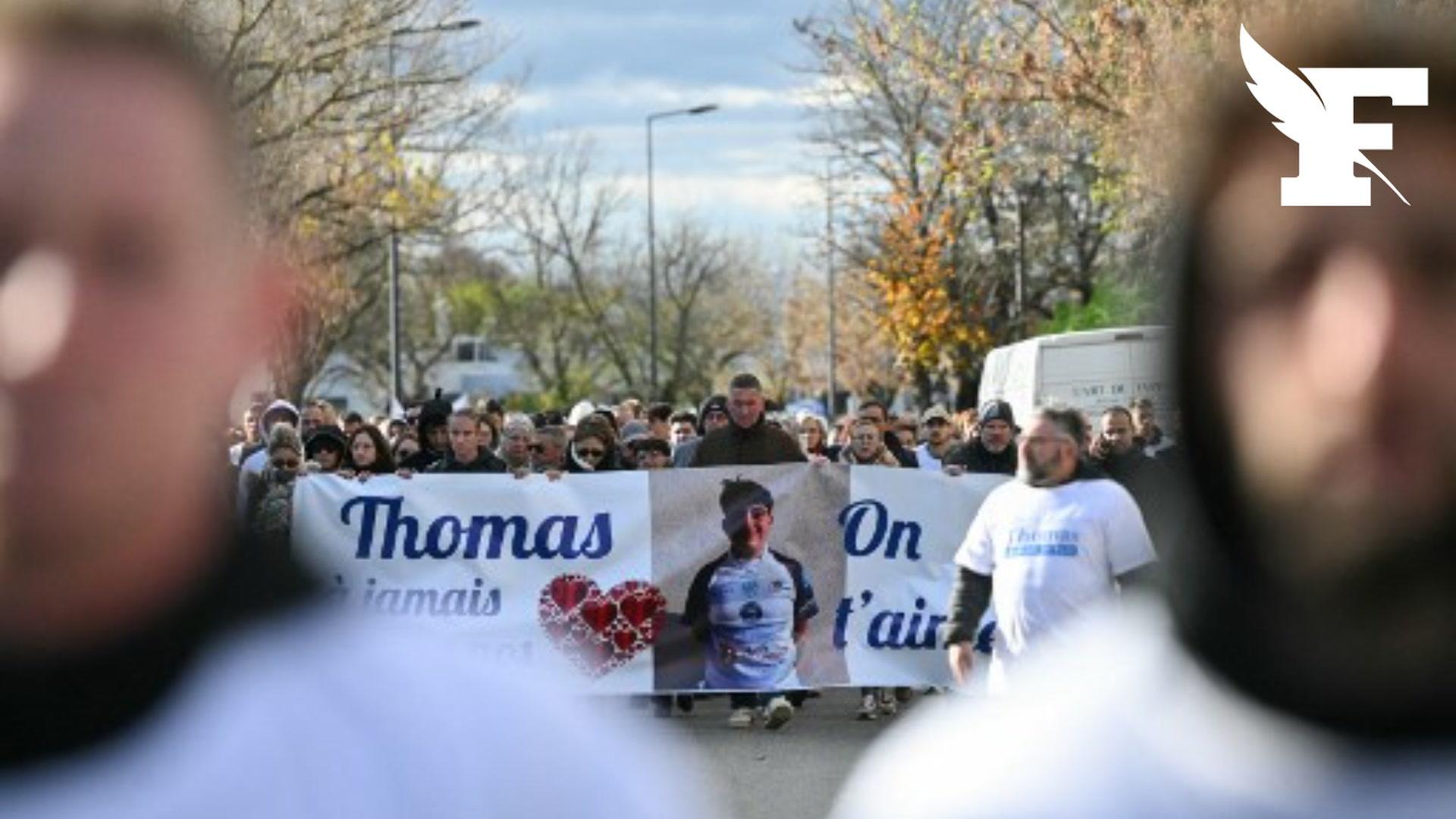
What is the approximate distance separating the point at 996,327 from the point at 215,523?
5862cm

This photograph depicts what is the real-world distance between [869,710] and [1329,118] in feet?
50.7

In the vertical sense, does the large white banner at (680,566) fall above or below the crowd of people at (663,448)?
below

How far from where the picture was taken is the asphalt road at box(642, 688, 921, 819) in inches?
522

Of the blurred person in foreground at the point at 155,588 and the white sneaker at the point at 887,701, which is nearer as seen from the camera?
the blurred person in foreground at the point at 155,588

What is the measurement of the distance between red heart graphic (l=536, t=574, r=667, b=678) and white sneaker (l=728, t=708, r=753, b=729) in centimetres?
61

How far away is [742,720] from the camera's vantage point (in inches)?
655

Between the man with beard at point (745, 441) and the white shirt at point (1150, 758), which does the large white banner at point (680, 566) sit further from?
the white shirt at point (1150, 758)

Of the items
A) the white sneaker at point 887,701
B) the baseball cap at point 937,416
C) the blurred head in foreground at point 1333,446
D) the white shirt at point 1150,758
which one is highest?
the blurred head in foreground at point 1333,446

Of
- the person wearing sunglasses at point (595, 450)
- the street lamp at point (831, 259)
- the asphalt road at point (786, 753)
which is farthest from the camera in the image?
the street lamp at point (831, 259)

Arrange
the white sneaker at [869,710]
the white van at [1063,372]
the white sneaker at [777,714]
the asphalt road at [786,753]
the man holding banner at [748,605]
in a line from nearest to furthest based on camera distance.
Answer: the asphalt road at [786,753], the white sneaker at [777,714], the man holding banner at [748,605], the white sneaker at [869,710], the white van at [1063,372]

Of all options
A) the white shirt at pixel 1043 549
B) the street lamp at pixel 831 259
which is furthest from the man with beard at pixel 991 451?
the street lamp at pixel 831 259

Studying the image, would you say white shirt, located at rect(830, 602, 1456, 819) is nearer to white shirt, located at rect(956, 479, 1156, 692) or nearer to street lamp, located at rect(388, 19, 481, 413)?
white shirt, located at rect(956, 479, 1156, 692)

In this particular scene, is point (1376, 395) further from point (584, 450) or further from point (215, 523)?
point (584, 450)

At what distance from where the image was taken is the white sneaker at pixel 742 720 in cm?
1662
